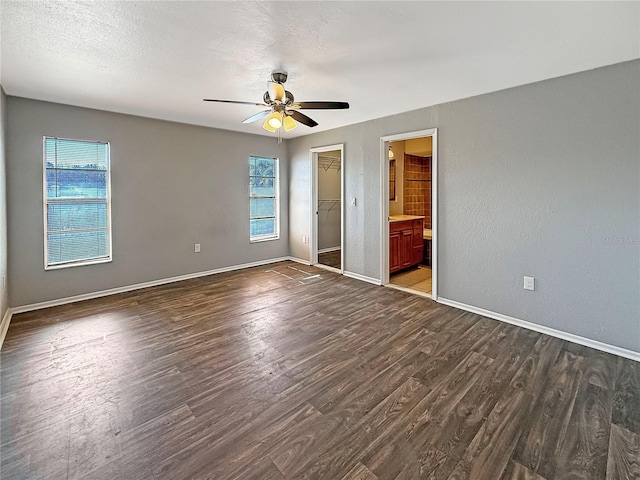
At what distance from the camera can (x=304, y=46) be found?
239 cm

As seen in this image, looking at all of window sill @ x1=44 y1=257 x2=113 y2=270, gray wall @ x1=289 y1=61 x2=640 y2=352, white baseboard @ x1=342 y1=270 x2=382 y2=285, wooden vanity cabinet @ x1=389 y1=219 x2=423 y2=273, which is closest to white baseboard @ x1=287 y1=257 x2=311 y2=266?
white baseboard @ x1=342 y1=270 x2=382 y2=285

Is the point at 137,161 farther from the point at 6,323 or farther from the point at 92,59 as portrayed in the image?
the point at 6,323

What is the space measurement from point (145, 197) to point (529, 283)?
492 cm

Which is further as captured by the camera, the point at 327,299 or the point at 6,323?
the point at 327,299

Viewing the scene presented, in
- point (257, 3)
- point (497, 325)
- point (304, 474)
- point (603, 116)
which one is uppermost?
point (257, 3)

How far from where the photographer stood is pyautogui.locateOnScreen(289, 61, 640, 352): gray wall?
2676 millimetres

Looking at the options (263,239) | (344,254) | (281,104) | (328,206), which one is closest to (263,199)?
(263,239)

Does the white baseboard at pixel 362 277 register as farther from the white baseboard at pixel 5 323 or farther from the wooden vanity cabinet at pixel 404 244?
the white baseboard at pixel 5 323

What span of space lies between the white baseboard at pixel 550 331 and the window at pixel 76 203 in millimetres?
4535

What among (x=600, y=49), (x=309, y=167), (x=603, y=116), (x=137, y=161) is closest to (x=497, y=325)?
(x=603, y=116)

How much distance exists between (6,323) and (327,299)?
3.44 meters

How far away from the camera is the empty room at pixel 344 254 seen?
1818 mm

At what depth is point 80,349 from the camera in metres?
2.81

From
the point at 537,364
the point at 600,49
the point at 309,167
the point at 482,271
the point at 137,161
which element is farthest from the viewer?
the point at 309,167
